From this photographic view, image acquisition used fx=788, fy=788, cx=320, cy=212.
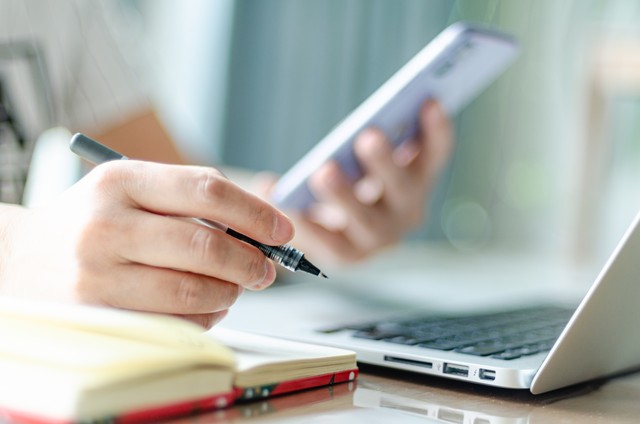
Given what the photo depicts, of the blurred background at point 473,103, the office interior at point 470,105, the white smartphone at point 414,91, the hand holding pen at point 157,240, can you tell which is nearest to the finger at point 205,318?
the hand holding pen at point 157,240

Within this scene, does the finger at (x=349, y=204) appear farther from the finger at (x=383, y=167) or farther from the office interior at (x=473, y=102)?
the office interior at (x=473, y=102)

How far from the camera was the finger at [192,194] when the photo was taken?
1.47ft

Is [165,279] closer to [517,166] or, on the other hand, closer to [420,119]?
[420,119]

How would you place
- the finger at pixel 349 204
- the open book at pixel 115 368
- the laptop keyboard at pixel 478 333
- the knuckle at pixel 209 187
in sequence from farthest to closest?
the finger at pixel 349 204 < the laptop keyboard at pixel 478 333 < the knuckle at pixel 209 187 < the open book at pixel 115 368

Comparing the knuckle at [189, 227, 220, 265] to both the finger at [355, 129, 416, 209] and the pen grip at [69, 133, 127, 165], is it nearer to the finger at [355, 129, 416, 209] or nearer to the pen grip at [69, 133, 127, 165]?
the pen grip at [69, 133, 127, 165]

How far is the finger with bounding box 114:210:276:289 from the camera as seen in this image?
456 mm

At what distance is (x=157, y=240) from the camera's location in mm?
456

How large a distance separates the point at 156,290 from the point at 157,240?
0.11ft

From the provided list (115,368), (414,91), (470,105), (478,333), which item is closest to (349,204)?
(414,91)

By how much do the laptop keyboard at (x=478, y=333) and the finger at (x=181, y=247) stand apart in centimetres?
16

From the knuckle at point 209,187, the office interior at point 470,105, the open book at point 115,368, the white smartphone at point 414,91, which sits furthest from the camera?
the office interior at point 470,105

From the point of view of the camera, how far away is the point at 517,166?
119 inches

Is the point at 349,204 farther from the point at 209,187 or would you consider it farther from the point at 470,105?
the point at 470,105

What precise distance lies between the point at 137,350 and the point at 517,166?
2791 mm
